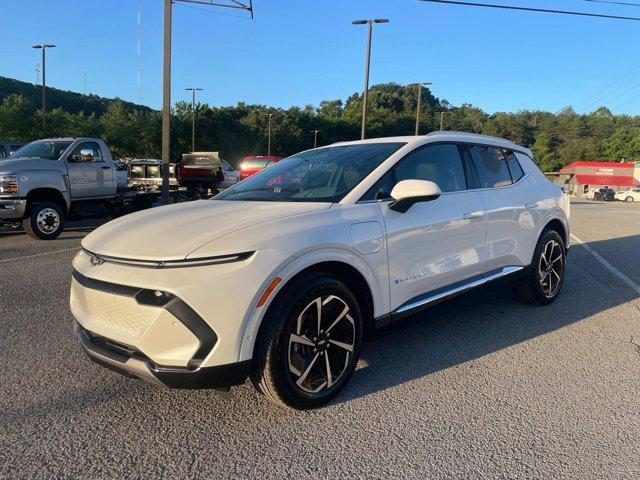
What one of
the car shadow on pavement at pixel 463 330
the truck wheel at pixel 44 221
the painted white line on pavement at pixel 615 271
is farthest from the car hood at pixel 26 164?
the painted white line on pavement at pixel 615 271

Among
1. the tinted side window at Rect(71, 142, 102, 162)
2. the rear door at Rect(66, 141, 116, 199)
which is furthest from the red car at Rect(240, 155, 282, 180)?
the tinted side window at Rect(71, 142, 102, 162)

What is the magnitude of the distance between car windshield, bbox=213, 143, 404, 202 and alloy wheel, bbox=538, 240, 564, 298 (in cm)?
227

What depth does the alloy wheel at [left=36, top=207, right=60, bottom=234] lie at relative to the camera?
946cm

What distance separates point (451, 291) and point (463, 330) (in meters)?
0.76

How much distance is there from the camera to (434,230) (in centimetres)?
372

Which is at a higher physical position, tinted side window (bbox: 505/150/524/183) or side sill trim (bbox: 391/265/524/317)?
tinted side window (bbox: 505/150/524/183)

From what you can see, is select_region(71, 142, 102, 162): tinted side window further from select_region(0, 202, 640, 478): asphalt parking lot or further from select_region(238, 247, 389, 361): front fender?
select_region(238, 247, 389, 361): front fender

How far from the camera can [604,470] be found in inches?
98.3

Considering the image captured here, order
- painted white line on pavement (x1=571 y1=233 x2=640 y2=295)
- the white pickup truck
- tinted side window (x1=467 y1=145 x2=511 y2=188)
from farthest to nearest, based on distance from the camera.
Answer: the white pickup truck < painted white line on pavement (x1=571 y1=233 x2=640 y2=295) < tinted side window (x1=467 y1=145 x2=511 y2=188)

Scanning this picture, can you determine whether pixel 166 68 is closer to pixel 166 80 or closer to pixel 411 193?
pixel 166 80

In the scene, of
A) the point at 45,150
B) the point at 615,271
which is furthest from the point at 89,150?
the point at 615,271

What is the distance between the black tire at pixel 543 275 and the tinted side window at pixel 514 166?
2.18 ft

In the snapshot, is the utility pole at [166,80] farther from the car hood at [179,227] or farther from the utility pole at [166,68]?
the car hood at [179,227]

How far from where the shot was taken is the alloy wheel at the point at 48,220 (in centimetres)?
A: 946
